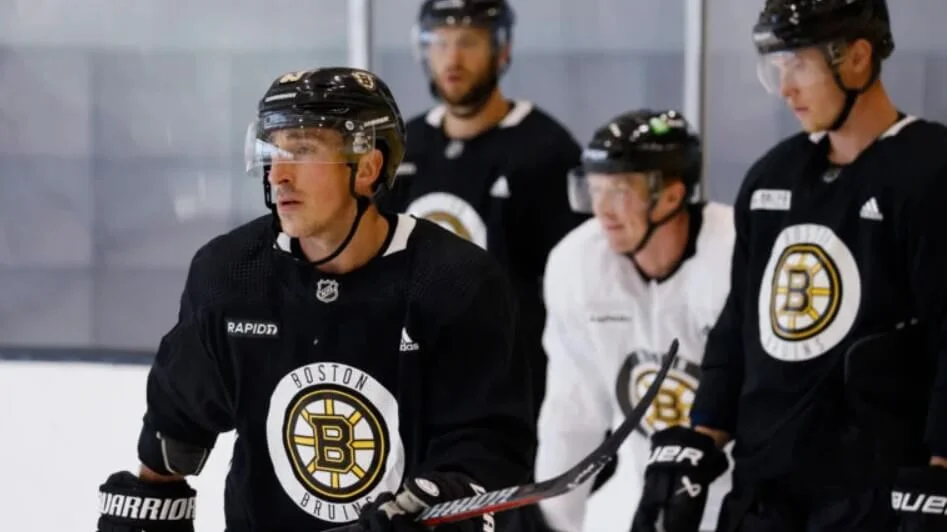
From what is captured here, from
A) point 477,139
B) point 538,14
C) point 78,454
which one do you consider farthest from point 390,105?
point 538,14

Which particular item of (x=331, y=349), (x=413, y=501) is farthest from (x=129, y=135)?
(x=413, y=501)

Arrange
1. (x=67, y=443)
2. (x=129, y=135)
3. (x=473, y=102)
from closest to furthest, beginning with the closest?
1. (x=473, y=102)
2. (x=67, y=443)
3. (x=129, y=135)

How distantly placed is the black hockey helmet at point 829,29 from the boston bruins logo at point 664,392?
945mm

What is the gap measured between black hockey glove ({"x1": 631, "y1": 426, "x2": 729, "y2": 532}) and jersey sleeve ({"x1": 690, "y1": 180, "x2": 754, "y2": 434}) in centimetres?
4

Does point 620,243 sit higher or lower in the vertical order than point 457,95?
lower

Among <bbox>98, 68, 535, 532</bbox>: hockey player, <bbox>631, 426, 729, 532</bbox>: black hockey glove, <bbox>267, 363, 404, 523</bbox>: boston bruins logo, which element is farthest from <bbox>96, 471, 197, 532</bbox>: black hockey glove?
<bbox>631, 426, 729, 532</bbox>: black hockey glove

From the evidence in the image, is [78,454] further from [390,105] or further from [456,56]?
[390,105]

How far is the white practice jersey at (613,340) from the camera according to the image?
12.5 ft

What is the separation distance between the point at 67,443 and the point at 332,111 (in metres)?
2.38

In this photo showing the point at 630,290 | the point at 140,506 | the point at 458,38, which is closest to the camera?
the point at 140,506

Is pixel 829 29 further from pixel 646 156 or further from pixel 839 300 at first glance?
pixel 646 156

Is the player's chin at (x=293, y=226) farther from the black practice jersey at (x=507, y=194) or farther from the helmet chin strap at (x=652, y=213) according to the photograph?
the black practice jersey at (x=507, y=194)

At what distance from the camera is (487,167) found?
13.8 feet

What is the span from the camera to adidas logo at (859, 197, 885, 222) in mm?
2809
